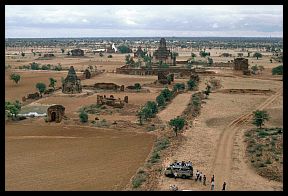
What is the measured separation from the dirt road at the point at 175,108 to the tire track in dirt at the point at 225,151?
4779 millimetres

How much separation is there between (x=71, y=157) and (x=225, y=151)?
7747mm

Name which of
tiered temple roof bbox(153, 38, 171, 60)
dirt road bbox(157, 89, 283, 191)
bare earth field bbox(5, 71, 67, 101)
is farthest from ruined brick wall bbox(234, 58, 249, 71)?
dirt road bbox(157, 89, 283, 191)

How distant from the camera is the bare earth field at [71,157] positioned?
1650 cm

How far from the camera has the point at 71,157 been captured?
2012 cm

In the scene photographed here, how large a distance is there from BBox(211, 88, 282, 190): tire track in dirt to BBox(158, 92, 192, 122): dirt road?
4779 millimetres

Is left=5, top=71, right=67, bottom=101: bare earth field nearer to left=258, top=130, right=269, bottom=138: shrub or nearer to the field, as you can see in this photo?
the field

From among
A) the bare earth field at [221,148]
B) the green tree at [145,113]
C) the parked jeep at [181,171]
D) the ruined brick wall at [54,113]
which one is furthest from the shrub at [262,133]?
the ruined brick wall at [54,113]

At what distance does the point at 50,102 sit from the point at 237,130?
18039 millimetres

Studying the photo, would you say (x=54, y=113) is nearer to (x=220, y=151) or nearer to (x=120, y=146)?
(x=120, y=146)

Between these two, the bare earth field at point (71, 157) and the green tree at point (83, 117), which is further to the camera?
the green tree at point (83, 117)

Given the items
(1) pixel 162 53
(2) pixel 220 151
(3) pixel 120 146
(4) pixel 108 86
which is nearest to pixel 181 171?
(2) pixel 220 151

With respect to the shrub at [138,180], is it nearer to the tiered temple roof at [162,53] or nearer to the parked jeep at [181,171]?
the parked jeep at [181,171]

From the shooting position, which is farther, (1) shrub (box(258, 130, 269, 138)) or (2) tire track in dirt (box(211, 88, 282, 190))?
(1) shrub (box(258, 130, 269, 138))

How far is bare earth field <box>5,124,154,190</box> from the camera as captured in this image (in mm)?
16500
